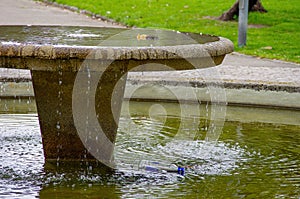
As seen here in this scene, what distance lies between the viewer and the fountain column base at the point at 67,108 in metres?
5.55

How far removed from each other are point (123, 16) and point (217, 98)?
8964mm

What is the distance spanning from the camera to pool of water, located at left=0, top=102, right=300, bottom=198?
5.11m

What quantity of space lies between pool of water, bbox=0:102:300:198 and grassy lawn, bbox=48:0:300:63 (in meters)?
4.27

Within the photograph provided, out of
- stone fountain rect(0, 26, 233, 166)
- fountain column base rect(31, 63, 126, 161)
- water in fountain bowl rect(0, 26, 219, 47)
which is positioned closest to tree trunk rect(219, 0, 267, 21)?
water in fountain bowl rect(0, 26, 219, 47)

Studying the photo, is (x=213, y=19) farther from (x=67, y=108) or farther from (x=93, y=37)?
(x=67, y=108)

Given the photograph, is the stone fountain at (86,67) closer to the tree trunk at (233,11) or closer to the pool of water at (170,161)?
the pool of water at (170,161)

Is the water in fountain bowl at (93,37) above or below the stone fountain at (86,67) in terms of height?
above

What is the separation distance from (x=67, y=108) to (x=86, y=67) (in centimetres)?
76

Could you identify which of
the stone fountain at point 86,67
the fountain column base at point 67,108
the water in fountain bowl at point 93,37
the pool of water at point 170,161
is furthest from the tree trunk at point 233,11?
the fountain column base at point 67,108

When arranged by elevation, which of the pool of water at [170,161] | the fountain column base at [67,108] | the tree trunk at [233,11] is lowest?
the pool of water at [170,161]

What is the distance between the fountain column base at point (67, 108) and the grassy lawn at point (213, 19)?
233 inches

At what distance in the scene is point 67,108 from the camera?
5680mm

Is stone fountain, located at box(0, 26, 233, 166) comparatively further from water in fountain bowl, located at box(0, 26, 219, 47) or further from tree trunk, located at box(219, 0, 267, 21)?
tree trunk, located at box(219, 0, 267, 21)

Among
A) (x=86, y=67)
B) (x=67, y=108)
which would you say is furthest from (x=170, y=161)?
(x=86, y=67)
